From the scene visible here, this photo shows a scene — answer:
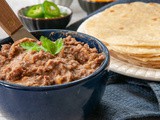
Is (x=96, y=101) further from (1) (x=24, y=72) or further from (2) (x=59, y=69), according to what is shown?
(1) (x=24, y=72)

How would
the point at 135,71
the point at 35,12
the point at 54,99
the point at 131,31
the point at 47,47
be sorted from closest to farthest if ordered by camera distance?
1. the point at 54,99
2. the point at 47,47
3. the point at 135,71
4. the point at 131,31
5. the point at 35,12

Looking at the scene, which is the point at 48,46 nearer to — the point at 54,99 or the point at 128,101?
the point at 54,99

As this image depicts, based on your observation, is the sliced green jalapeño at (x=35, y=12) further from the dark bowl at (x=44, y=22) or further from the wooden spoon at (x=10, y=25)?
the wooden spoon at (x=10, y=25)

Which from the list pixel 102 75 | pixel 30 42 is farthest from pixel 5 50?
pixel 102 75

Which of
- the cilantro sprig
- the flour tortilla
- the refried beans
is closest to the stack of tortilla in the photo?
the flour tortilla

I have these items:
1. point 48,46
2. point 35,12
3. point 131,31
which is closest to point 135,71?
point 131,31

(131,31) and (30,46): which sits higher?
(30,46)

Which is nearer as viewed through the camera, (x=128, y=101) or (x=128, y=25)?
(x=128, y=101)
